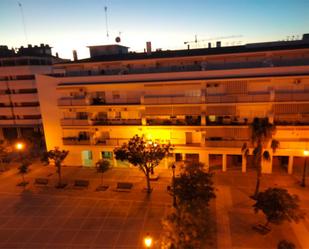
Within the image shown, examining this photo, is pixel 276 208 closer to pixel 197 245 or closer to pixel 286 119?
pixel 197 245

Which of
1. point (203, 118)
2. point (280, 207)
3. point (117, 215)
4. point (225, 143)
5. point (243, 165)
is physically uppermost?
point (203, 118)

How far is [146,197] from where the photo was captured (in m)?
23.9

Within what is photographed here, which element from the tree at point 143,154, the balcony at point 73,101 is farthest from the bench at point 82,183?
the balcony at point 73,101

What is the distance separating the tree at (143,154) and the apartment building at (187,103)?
14.0 ft

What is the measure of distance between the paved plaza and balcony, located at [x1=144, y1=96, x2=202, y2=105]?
870cm

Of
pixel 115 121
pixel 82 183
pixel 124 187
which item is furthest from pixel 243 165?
pixel 82 183

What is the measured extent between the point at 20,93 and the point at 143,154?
31703 millimetres

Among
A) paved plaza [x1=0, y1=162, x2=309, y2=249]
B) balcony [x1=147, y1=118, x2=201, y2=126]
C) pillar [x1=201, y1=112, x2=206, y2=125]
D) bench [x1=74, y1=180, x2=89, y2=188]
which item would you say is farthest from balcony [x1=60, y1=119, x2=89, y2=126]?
pillar [x1=201, y1=112, x2=206, y2=125]

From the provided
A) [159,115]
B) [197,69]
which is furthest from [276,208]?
[197,69]

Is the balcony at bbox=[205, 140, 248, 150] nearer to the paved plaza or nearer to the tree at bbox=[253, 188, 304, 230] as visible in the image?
the paved plaza

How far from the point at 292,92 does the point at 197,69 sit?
10801 millimetres

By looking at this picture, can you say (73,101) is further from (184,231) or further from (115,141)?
(184,231)

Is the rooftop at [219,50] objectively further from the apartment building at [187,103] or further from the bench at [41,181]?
the bench at [41,181]

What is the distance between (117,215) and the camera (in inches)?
830
